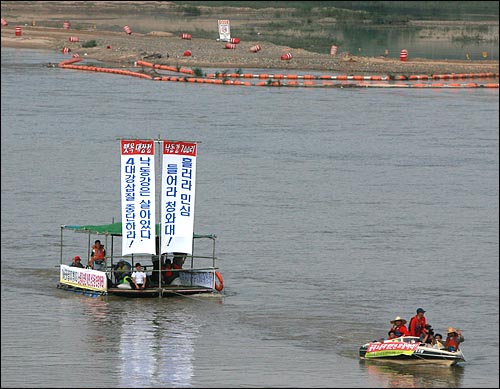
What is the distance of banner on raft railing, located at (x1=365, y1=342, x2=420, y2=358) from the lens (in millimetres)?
26922

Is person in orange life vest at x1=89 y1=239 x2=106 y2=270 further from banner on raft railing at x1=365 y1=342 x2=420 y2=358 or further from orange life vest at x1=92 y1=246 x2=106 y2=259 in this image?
banner on raft railing at x1=365 y1=342 x2=420 y2=358

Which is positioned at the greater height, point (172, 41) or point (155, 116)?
point (172, 41)

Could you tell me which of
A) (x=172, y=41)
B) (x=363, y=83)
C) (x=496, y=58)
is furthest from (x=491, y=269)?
(x=172, y=41)

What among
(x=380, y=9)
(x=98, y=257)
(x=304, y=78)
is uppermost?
(x=380, y=9)

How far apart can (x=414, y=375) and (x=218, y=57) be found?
68.0m

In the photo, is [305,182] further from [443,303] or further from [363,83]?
[363,83]

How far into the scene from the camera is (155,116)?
2670 inches

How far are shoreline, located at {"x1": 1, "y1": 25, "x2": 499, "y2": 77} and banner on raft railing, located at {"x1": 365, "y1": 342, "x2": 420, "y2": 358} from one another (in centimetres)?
6062

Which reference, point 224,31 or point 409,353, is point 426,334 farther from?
point 224,31

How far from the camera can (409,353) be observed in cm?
2688

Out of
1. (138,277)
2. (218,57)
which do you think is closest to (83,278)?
(138,277)

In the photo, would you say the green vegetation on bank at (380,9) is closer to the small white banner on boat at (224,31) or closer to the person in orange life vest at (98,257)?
the small white banner on boat at (224,31)

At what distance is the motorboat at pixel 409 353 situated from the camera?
2673 cm

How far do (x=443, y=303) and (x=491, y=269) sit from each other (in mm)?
4488
